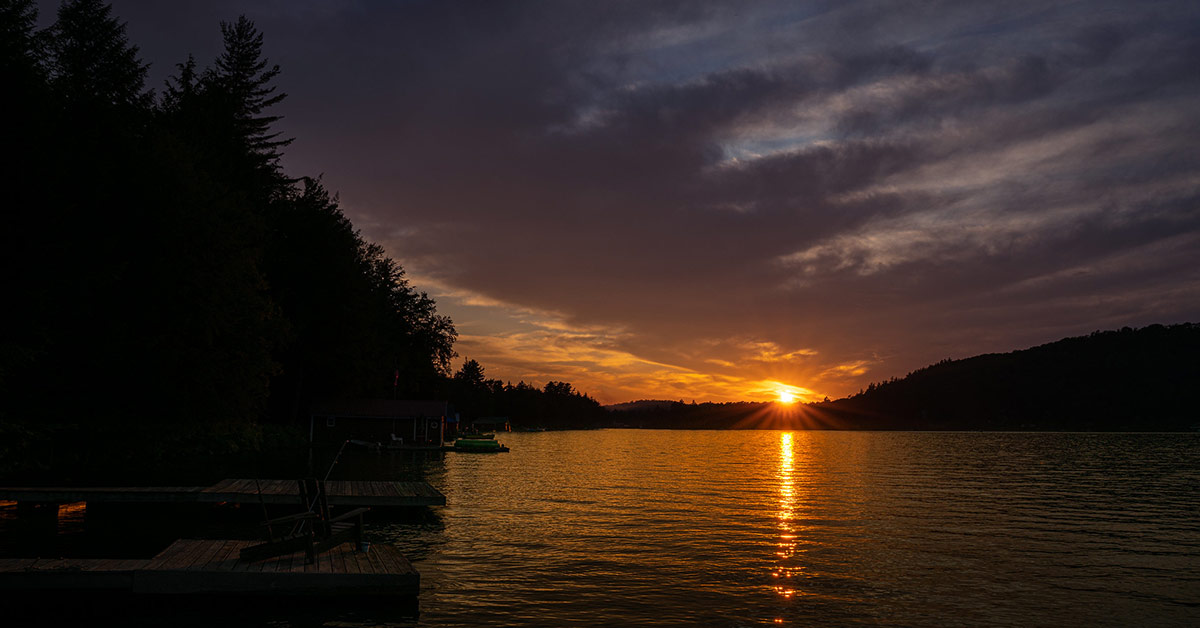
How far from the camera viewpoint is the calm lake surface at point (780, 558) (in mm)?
16062

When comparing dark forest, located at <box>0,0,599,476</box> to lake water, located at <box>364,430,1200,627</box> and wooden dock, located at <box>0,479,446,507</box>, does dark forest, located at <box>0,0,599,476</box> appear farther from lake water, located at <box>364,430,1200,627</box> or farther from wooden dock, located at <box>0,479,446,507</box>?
lake water, located at <box>364,430,1200,627</box>

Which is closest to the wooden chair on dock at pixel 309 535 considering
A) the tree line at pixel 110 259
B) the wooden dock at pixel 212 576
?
the wooden dock at pixel 212 576

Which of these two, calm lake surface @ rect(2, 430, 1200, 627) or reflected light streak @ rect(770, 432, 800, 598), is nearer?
calm lake surface @ rect(2, 430, 1200, 627)

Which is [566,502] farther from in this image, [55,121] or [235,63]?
[235,63]

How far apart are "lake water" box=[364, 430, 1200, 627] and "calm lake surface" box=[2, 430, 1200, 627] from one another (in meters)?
0.09

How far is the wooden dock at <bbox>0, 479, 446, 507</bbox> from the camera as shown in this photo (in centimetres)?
2389

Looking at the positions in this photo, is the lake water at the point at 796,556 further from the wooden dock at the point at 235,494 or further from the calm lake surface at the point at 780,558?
the wooden dock at the point at 235,494

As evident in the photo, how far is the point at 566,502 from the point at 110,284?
2535cm

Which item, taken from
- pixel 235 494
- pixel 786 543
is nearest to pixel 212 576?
pixel 235 494

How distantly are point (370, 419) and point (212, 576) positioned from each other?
2693 inches

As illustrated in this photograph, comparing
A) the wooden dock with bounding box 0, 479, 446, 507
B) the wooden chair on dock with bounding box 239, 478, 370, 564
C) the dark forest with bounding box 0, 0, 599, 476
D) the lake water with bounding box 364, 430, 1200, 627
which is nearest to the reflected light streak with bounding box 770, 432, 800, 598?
the lake water with bounding box 364, 430, 1200, 627

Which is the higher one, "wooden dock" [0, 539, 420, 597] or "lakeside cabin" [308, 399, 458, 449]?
"lakeside cabin" [308, 399, 458, 449]

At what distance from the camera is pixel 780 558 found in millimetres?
22641

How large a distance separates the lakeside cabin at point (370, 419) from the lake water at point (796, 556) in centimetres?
3493
